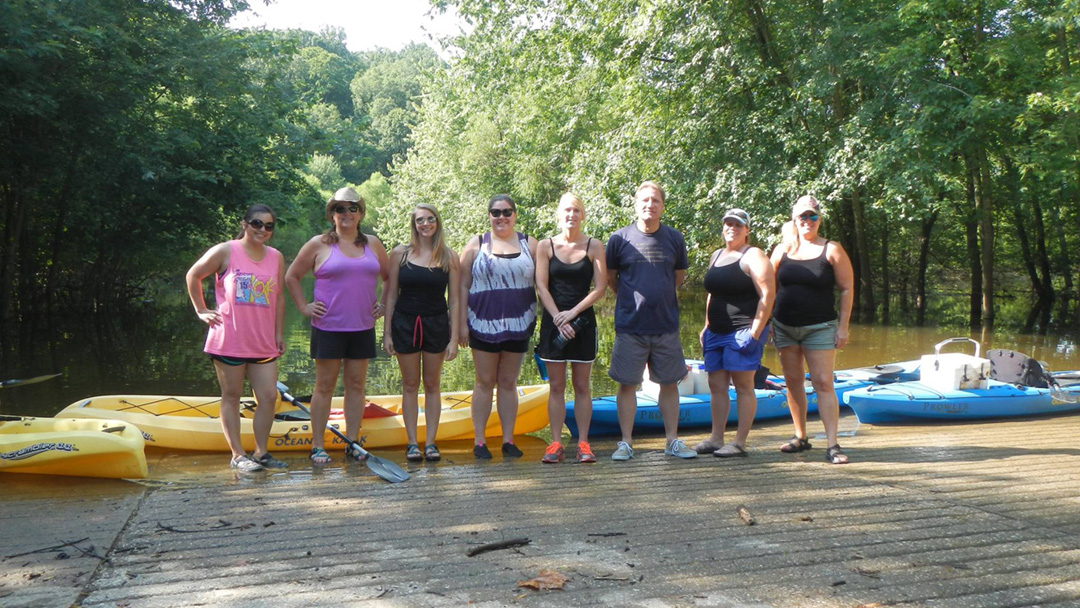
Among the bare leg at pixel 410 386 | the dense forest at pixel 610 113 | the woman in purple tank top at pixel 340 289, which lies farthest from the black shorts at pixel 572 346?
the dense forest at pixel 610 113

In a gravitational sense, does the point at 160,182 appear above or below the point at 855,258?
above

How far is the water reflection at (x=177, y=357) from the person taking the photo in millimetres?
10406

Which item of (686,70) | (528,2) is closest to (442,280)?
(686,70)

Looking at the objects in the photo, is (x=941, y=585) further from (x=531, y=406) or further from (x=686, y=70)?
(x=686, y=70)

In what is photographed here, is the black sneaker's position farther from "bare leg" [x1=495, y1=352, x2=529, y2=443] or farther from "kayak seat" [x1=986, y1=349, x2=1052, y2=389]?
"kayak seat" [x1=986, y1=349, x2=1052, y2=389]

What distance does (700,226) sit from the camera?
54.4 feet

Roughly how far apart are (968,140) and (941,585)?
45.9 ft

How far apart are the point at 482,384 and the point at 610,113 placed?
16979mm

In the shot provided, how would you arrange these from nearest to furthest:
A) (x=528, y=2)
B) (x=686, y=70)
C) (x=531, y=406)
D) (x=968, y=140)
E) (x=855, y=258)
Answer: (x=531, y=406)
(x=968, y=140)
(x=686, y=70)
(x=528, y=2)
(x=855, y=258)

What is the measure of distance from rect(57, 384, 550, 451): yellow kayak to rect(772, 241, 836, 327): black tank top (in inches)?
97.7

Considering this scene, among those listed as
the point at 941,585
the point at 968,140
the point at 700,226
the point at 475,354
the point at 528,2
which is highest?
the point at 528,2

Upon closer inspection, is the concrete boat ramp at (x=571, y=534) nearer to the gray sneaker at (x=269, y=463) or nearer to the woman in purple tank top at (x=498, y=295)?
Answer: the gray sneaker at (x=269, y=463)

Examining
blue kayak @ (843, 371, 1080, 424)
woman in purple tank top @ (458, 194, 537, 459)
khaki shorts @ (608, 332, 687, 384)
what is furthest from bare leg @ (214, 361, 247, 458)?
blue kayak @ (843, 371, 1080, 424)

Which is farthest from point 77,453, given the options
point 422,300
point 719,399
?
point 719,399
